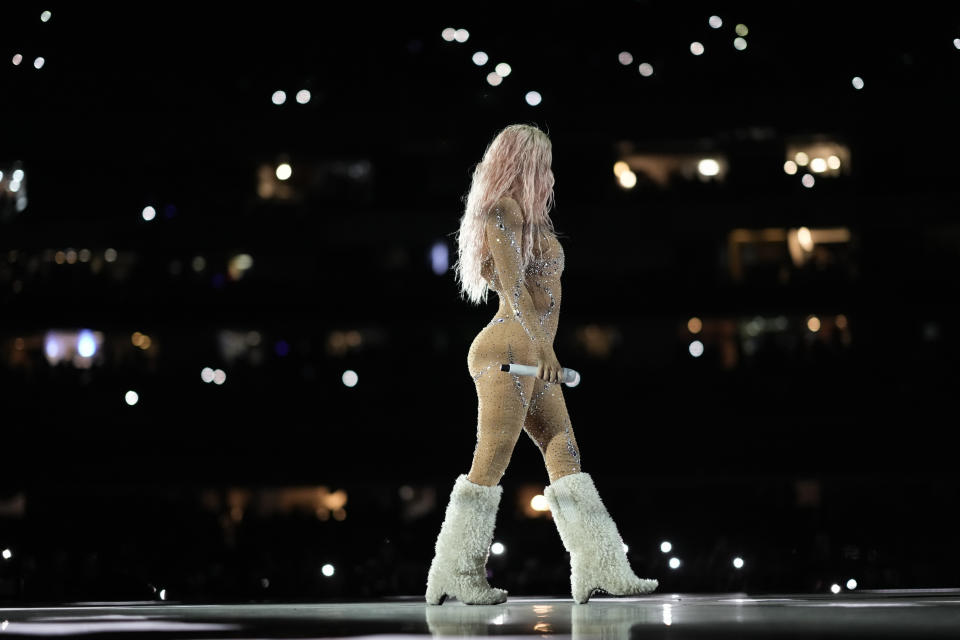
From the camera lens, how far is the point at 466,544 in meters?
4.67

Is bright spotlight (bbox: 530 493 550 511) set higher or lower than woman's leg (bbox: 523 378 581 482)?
higher

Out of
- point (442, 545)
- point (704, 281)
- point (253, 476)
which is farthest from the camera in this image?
point (704, 281)

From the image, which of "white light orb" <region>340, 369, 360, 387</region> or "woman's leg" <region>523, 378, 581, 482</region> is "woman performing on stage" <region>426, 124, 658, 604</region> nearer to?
"woman's leg" <region>523, 378, 581, 482</region>

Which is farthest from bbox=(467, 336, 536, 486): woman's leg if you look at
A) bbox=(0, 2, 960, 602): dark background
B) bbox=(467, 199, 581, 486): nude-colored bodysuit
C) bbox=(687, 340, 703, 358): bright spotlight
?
bbox=(687, 340, 703, 358): bright spotlight

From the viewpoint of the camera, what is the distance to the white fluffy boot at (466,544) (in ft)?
15.3

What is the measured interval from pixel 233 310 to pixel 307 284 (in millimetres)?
1014

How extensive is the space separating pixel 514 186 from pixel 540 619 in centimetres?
162

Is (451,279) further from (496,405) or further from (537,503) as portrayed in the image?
(496,405)

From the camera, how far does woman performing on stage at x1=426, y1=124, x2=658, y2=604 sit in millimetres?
4645

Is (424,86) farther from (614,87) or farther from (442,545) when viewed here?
(442,545)

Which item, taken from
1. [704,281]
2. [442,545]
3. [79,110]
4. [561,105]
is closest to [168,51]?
[79,110]

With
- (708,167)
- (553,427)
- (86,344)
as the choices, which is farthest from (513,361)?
(86,344)

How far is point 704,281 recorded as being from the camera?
1659 cm

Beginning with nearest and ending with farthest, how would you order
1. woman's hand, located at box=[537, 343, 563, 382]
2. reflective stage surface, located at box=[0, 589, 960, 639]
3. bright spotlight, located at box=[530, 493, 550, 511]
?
reflective stage surface, located at box=[0, 589, 960, 639] < woman's hand, located at box=[537, 343, 563, 382] < bright spotlight, located at box=[530, 493, 550, 511]
